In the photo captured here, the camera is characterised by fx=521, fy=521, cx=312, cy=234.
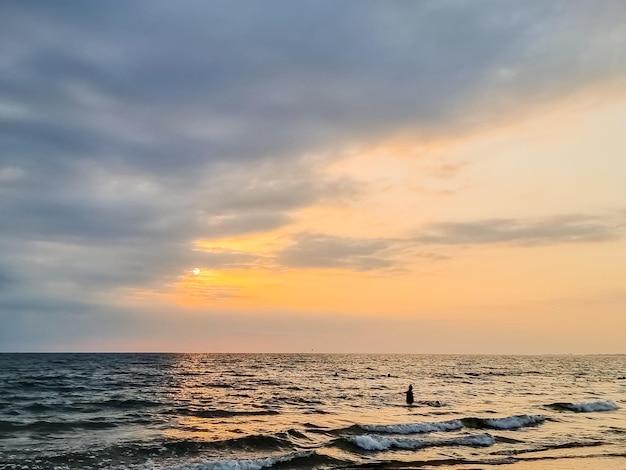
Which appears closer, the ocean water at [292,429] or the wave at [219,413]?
the ocean water at [292,429]

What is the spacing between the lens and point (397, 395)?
52500 millimetres

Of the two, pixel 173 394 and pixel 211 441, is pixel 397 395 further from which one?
pixel 211 441

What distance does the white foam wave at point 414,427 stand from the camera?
30.6 metres

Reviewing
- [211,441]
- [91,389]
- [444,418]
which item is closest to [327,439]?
[211,441]

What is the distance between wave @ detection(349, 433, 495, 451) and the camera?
2686 centimetres

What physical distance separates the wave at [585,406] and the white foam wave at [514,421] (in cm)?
834

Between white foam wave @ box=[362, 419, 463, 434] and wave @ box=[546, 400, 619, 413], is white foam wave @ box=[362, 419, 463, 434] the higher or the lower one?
the higher one

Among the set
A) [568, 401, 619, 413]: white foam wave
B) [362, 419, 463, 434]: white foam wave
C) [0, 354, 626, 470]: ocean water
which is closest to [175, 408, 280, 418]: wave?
[0, 354, 626, 470]: ocean water

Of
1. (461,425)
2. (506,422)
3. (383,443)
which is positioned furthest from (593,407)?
(383,443)

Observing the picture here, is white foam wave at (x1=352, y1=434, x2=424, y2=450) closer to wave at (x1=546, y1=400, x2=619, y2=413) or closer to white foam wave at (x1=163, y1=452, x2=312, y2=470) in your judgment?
white foam wave at (x1=163, y1=452, x2=312, y2=470)

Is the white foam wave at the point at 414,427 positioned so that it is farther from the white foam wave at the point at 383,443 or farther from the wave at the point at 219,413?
the wave at the point at 219,413

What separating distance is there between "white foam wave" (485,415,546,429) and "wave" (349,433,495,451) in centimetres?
549

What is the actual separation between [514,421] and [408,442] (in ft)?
36.4

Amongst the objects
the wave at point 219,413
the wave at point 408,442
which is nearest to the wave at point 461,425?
the wave at point 408,442
